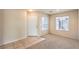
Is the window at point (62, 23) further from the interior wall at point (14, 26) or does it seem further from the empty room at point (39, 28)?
the interior wall at point (14, 26)

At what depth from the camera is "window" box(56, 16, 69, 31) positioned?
1564mm

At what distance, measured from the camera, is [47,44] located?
1549mm

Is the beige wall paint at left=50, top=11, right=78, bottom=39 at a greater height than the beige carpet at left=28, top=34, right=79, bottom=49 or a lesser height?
greater

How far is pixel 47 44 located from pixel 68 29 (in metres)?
0.51

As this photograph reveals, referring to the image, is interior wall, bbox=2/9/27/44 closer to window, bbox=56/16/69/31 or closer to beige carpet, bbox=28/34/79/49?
beige carpet, bbox=28/34/79/49

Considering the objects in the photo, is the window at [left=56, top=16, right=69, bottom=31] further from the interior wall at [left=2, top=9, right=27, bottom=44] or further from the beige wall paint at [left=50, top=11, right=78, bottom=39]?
the interior wall at [left=2, top=9, right=27, bottom=44]

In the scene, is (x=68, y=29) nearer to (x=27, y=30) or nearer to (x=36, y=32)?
(x=36, y=32)

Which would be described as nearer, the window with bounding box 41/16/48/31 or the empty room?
the empty room

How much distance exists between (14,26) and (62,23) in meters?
0.94

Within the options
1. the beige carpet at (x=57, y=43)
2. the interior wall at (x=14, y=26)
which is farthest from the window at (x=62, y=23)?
the interior wall at (x=14, y=26)

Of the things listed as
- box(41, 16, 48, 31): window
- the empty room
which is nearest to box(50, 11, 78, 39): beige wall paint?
the empty room

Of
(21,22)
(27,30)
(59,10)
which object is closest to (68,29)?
(59,10)

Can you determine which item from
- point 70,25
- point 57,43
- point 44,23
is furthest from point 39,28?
point 70,25

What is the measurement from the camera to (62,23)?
61.9 inches
